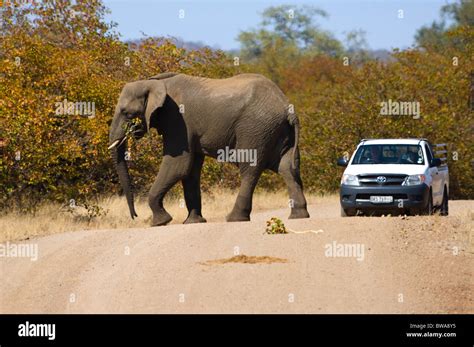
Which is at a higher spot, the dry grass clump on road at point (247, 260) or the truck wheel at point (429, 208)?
the truck wheel at point (429, 208)

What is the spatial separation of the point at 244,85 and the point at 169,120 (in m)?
1.61

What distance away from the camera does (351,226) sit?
16.4 metres

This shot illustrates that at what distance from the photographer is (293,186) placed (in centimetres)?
1942

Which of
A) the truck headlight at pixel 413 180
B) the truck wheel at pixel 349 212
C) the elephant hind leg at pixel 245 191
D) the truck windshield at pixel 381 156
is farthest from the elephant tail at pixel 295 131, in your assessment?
the truck headlight at pixel 413 180

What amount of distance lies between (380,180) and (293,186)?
166cm

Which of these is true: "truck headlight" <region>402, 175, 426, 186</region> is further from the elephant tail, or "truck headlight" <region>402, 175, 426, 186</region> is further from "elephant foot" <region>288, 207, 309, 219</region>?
the elephant tail

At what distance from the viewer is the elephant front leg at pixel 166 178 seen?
1956cm

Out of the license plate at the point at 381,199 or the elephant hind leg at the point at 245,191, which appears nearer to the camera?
the license plate at the point at 381,199

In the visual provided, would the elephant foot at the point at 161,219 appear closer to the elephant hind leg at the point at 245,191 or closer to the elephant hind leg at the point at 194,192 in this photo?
the elephant hind leg at the point at 194,192

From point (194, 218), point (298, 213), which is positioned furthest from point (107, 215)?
point (298, 213)

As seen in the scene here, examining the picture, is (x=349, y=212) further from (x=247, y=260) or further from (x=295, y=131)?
(x=247, y=260)

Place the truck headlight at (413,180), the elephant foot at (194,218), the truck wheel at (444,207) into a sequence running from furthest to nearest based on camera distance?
the truck wheel at (444,207) < the elephant foot at (194,218) < the truck headlight at (413,180)

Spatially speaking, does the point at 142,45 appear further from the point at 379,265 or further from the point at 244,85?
the point at 379,265
